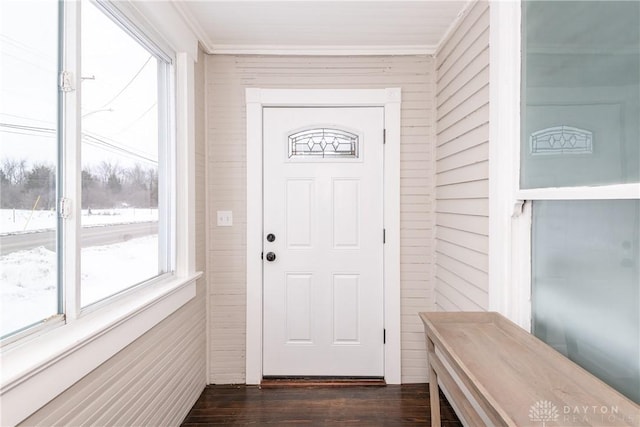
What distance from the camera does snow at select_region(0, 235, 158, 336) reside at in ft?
3.32

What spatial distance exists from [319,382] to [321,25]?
7.98 feet

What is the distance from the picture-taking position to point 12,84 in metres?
1.00

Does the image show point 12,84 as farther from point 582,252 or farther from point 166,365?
point 582,252

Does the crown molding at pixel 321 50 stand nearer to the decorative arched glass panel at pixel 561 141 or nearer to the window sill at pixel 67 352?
the decorative arched glass panel at pixel 561 141

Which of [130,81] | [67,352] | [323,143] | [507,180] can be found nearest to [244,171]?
[323,143]

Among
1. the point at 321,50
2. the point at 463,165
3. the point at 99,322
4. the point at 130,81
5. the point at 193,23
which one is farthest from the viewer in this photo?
the point at 321,50

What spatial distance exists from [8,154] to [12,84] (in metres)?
0.21

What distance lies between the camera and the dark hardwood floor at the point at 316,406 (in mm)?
2000

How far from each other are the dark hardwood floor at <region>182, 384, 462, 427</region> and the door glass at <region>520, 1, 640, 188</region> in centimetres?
157

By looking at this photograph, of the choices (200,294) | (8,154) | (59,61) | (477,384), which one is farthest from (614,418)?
(200,294)

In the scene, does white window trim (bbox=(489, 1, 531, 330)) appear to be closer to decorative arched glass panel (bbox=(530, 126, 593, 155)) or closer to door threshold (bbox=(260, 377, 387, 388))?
decorative arched glass panel (bbox=(530, 126, 593, 155))

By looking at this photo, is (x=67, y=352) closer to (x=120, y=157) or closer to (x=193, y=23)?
(x=120, y=157)

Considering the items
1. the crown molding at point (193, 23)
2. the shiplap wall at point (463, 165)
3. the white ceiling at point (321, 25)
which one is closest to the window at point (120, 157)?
the crown molding at point (193, 23)

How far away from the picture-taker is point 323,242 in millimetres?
2436
